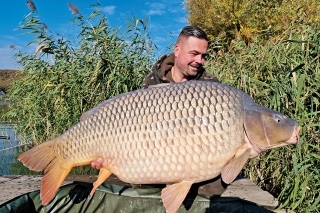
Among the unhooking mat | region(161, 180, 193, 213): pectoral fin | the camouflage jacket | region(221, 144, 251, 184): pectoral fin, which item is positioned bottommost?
the unhooking mat

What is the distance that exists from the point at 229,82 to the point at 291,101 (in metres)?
0.74

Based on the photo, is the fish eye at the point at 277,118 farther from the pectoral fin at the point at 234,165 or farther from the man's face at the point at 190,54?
the man's face at the point at 190,54

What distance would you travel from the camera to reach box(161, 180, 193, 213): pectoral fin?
148 cm

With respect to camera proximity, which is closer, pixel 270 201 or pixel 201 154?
pixel 201 154

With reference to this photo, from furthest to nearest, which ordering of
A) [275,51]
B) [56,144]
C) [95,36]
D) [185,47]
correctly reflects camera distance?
[95,36], [275,51], [185,47], [56,144]

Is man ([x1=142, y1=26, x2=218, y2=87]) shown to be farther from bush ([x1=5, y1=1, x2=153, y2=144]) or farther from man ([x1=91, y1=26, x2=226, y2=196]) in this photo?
bush ([x1=5, y1=1, x2=153, y2=144])

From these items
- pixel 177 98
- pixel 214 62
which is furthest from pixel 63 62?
pixel 177 98

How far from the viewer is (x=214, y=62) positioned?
409 cm

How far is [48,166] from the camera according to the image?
1.67 metres

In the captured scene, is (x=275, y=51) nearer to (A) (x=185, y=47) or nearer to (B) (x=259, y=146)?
(A) (x=185, y=47)

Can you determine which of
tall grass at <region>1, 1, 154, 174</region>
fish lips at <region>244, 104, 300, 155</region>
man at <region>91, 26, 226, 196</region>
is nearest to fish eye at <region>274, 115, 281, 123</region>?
fish lips at <region>244, 104, 300, 155</region>

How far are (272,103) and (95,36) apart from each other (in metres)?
1.93

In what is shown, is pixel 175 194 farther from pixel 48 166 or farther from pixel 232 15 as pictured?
pixel 232 15

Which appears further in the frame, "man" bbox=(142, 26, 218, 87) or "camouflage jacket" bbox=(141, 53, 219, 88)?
"camouflage jacket" bbox=(141, 53, 219, 88)
